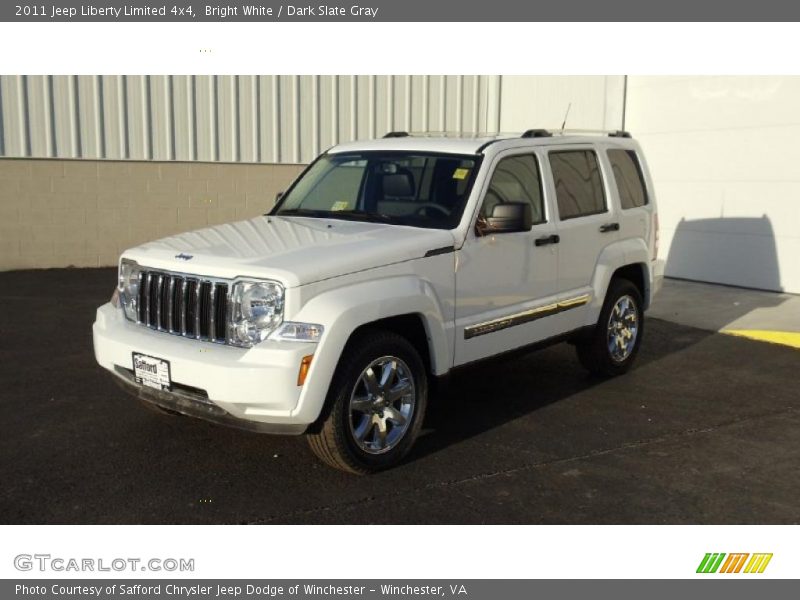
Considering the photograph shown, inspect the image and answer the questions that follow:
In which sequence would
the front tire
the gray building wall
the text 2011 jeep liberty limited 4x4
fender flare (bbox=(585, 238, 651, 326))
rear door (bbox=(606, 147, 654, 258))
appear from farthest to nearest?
the gray building wall < rear door (bbox=(606, 147, 654, 258)) < fender flare (bbox=(585, 238, 651, 326)) < the front tire < the text 2011 jeep liberty limited 4x4

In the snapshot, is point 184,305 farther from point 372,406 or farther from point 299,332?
point 372,406

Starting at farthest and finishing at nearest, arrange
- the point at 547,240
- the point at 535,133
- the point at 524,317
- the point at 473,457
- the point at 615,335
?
the point at 615,335, the point at 535,133, the point at 547,240, the point at 524,317, the point at 473,457

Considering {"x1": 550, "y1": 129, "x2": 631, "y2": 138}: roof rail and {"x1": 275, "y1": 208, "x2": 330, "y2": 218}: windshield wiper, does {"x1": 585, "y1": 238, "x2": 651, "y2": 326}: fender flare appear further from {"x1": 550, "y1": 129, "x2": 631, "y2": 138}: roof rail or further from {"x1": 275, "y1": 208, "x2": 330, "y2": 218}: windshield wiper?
{"x1": 275, "y1": 208, "x2": 330, "y2": 218}: windshield wiper

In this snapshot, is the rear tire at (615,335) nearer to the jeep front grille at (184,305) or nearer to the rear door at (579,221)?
the rear door at (579,221)

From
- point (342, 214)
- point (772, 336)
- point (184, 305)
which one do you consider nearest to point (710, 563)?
point (184, 305)

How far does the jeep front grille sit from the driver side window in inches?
75.0

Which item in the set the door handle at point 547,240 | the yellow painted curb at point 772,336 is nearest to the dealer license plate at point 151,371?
the door handle at point 547,240

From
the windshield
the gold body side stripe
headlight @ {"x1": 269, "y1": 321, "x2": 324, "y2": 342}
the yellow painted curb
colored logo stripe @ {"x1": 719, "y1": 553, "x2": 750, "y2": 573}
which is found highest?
the windshield

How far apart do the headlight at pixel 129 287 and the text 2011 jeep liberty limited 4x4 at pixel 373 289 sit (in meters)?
0.01

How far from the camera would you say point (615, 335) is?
7.03 m

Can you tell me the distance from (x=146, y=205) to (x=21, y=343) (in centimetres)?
614

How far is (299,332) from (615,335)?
3.60 metres

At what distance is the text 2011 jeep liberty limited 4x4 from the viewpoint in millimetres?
4375

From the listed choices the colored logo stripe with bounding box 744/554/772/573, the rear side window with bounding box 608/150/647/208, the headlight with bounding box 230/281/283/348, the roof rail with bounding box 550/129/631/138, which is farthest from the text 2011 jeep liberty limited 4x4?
the colored logo stripe with bounding box 744/554/772/573
